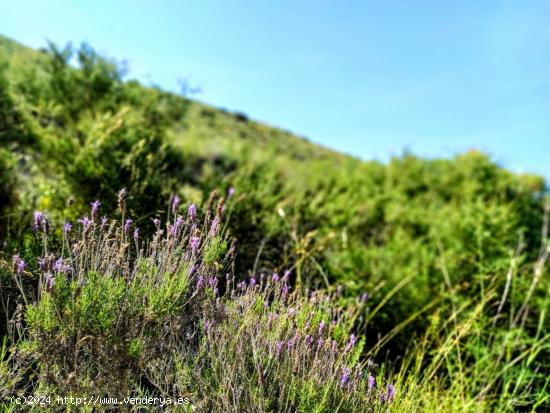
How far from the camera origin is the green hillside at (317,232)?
3889 mm

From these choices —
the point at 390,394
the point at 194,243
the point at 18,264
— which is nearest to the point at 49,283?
the point at 18,264

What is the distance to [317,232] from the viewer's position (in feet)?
18.5

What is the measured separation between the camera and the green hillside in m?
3.89

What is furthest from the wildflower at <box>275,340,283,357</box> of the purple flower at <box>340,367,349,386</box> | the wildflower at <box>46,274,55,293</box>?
the wildflower at <box>46,274,55,293</box>

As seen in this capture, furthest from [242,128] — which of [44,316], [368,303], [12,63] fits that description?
[44,316]

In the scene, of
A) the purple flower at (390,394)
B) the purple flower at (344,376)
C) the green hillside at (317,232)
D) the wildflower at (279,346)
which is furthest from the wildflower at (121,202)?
the purple flower at (390,394)

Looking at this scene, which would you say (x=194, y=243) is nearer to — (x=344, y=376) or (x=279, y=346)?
(x=279, y=346)

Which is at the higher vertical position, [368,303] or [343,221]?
[343,221]

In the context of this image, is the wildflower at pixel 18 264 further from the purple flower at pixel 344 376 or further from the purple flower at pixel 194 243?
the purple flower at pixel 344 376

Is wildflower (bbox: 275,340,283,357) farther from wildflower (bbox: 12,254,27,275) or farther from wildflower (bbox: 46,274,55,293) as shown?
wildflower (bbox: 12,254,27,275)

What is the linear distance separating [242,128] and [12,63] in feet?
97.6

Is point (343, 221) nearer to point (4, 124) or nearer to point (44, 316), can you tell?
point (4, 124)

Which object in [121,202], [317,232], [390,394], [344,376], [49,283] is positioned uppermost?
[121,202]

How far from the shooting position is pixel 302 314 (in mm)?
2646
